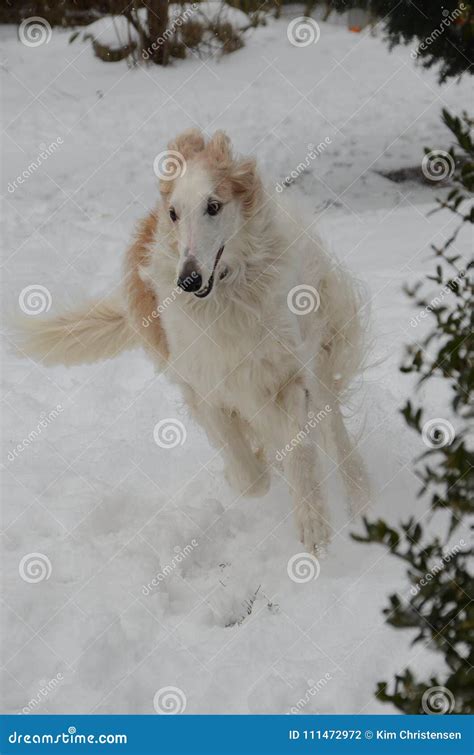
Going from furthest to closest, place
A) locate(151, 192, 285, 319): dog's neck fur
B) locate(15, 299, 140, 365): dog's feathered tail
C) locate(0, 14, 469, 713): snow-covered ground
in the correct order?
1. locate(15, 299, 140, 365): dog's feathered tail
2. locate(151, 192, 285, 319): dog's neck fur
3. locate(0, 14, 469, 713): snow-covered ground

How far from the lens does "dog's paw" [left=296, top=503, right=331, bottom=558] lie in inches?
182

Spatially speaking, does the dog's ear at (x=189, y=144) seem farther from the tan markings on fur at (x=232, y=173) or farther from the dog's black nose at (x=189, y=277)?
the dog's black nose at (x=189, y=277)

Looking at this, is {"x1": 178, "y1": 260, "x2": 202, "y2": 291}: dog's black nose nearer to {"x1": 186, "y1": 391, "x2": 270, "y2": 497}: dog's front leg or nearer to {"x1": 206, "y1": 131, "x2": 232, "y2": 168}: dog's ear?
{"x1": 206, "y1": 131, "x2": 232, "y2": 168}: dog's ear

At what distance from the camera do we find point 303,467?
4.80m

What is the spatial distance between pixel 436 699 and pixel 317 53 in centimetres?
1192

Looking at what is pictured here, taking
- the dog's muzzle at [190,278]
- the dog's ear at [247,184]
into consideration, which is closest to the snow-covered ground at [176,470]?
the dog's ear at [247,184]

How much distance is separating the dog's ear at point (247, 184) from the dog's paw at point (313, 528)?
1392 mm

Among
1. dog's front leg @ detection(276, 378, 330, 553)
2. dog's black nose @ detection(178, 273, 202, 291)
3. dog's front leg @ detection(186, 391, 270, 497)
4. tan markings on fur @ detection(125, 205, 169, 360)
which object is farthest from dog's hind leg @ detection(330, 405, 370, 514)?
dog's black nose @ detection(178, 273, 202, 291)

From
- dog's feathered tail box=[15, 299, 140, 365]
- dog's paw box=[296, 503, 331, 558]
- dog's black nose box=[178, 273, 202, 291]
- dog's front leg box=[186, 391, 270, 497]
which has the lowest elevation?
dog's feathered tail box=[15, 299, 140, 365]

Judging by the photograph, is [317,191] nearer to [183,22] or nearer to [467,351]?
[183,22]

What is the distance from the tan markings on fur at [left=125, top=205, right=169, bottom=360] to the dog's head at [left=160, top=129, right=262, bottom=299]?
0.45 meters

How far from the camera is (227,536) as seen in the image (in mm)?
4922

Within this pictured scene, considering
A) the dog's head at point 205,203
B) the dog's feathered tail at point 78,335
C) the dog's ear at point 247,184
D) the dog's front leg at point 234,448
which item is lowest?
the dog's feathered tail at point 78,335

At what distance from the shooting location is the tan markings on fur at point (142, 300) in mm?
5008
